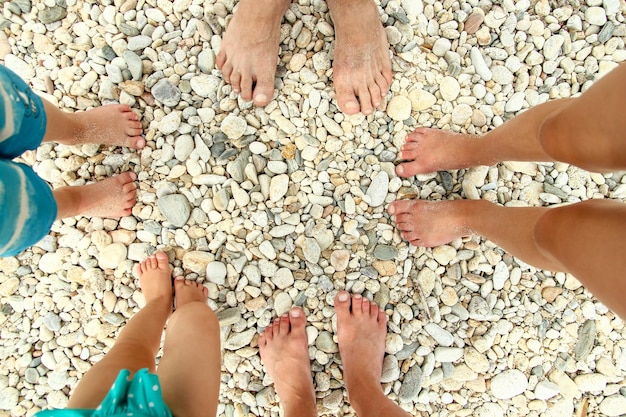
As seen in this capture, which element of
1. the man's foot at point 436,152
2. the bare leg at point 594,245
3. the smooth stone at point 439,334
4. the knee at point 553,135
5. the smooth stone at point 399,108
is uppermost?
the knee at point 553,135

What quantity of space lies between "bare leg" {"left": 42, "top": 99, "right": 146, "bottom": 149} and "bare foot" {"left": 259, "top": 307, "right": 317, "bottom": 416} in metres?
0.72

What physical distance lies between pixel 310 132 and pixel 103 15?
77 cm

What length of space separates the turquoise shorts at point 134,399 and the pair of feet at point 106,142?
63cm

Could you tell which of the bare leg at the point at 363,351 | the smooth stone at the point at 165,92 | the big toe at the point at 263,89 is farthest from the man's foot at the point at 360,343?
the smooth stone at the point at 165,92

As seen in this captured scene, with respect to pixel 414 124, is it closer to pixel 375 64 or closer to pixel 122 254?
pixel 375 64

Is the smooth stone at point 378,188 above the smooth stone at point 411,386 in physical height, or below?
above

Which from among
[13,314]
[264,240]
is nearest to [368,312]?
[264,240]

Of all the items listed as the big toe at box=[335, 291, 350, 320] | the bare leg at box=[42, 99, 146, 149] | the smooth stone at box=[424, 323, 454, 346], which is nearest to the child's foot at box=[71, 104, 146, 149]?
the bare leg at box=[42, 99, 146, 149]

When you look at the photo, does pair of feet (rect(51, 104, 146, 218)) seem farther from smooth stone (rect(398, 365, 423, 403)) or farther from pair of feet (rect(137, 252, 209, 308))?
smooth stone (rect(398, 365, 423, 403))

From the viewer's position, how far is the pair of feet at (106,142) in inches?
51.6

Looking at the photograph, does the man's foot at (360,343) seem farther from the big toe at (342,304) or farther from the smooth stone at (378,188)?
the smooth stone at (378,188)

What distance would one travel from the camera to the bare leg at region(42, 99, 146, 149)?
49.9 inches

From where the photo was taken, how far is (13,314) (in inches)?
56.9

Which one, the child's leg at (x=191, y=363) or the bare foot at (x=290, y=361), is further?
the bare foot at (x=290, y=361)
